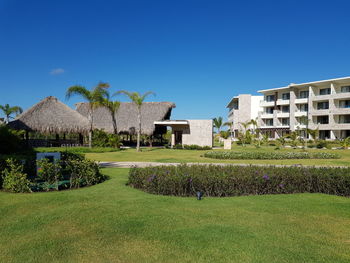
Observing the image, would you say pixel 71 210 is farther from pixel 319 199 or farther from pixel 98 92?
pixel 98 92

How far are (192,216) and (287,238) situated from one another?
1804mm

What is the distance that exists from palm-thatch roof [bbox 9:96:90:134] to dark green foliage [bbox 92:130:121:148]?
3.52 meters

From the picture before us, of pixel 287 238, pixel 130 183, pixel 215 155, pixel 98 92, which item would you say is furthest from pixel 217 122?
pixel 287 238

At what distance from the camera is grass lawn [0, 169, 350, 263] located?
3.93m

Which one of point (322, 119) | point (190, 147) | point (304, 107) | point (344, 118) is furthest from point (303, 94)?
point (190, 147)

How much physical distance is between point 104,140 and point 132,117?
24.2 feet

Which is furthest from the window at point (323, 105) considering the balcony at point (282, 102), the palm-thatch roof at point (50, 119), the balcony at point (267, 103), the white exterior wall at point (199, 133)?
the palm-thatch roof at point (50, 119)

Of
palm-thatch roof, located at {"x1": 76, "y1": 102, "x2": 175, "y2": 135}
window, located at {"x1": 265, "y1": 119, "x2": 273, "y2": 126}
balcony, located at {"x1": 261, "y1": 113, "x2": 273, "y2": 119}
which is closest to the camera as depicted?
palm-thatch roof, located at {"x1": 76, "y1": 102, "x2": 175, "y2": 135}

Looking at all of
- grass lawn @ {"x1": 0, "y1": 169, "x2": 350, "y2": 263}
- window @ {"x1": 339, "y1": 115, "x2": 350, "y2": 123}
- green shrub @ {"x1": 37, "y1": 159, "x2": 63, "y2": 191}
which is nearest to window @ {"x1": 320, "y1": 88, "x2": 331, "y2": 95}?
window @ {"x1": 339, "y1": 115, "x2": 350, "y2": 123}

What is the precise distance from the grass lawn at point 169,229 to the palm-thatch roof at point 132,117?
89.8 ft

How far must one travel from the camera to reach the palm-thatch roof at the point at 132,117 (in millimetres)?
34906

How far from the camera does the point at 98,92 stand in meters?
29.2

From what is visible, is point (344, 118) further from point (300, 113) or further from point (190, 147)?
point (190, 147)

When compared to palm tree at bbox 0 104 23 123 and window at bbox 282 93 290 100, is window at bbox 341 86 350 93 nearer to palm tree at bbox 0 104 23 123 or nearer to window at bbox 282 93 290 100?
window at bbox 282 93 290 100
